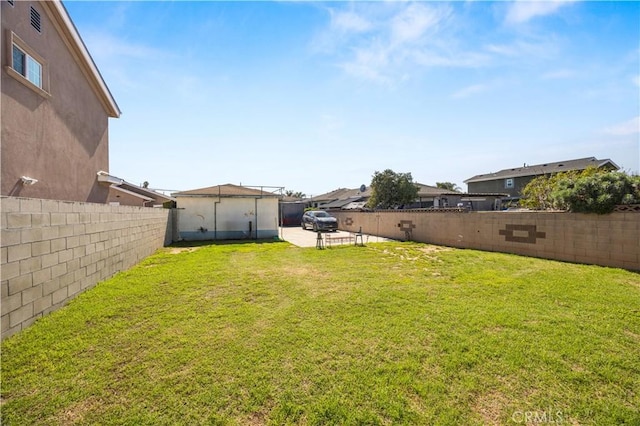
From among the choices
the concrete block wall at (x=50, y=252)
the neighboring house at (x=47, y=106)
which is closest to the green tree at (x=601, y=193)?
the concrete block wall at (x=50, y=252)

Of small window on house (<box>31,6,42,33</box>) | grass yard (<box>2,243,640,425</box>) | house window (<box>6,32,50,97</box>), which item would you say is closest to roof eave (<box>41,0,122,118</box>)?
small window on house (<box>31,6,42,33</box>)

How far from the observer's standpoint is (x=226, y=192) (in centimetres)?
1639

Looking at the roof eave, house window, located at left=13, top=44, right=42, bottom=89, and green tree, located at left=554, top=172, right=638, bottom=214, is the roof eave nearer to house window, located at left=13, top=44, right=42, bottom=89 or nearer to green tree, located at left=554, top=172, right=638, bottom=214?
house window, located at left=13, top=44, right=42, bottom=89

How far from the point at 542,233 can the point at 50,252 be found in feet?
43.6

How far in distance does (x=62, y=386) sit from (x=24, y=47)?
8588mm

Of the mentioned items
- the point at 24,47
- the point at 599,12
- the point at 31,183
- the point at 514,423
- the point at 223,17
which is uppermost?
the point at 223,17

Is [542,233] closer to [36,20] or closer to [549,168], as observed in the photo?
[36,20]

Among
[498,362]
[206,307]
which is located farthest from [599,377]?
[206,307]

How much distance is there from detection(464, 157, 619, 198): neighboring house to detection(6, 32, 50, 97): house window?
1256 inches

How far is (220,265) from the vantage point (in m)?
8.38

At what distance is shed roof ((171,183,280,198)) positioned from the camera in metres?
15.0

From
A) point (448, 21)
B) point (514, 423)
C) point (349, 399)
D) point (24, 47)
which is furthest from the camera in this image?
point (448, 21)

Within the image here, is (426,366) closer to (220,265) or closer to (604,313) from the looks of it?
(604,313)

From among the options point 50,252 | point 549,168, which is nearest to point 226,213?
point 50,252
